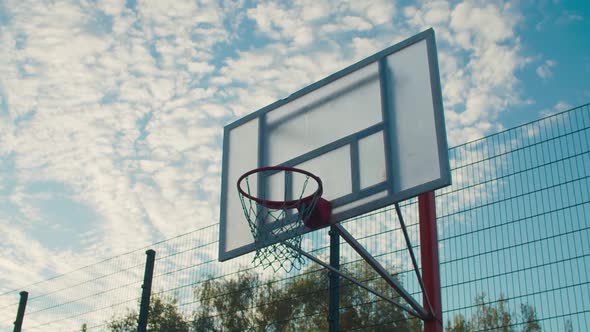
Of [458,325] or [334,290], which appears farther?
[458,325]

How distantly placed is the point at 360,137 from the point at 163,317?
4.83m

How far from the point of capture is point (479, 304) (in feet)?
21.0

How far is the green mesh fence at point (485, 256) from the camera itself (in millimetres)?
6117

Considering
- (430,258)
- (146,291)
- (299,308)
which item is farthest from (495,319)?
(146,291)

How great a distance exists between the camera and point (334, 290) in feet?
20.1

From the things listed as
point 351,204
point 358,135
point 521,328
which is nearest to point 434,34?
point 358,135

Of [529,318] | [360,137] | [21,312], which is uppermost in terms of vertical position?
[360,137]

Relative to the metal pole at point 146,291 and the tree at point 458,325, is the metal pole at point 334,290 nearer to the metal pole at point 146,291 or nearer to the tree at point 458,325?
the tree at point 458,325

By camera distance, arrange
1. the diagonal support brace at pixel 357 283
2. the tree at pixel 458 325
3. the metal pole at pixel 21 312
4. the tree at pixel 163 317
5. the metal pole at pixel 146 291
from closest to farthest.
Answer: the diagonal support brace at pixel 357 283 < the tree at pixel 458 325 < the metal pole at pixel 146 291 < the tree at pixel 163 317 < the metal pole at pixel 21 312

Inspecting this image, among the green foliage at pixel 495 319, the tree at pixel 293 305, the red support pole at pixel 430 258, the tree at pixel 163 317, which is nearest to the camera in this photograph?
the green foliage at pixel 495 319

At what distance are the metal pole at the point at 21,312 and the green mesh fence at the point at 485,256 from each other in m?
3.36

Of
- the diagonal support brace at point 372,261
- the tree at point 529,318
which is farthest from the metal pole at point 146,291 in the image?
the tree at point 529,318

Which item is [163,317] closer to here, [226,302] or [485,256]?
[226,302]

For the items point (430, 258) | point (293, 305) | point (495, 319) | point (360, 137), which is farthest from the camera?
point (293, 305)
